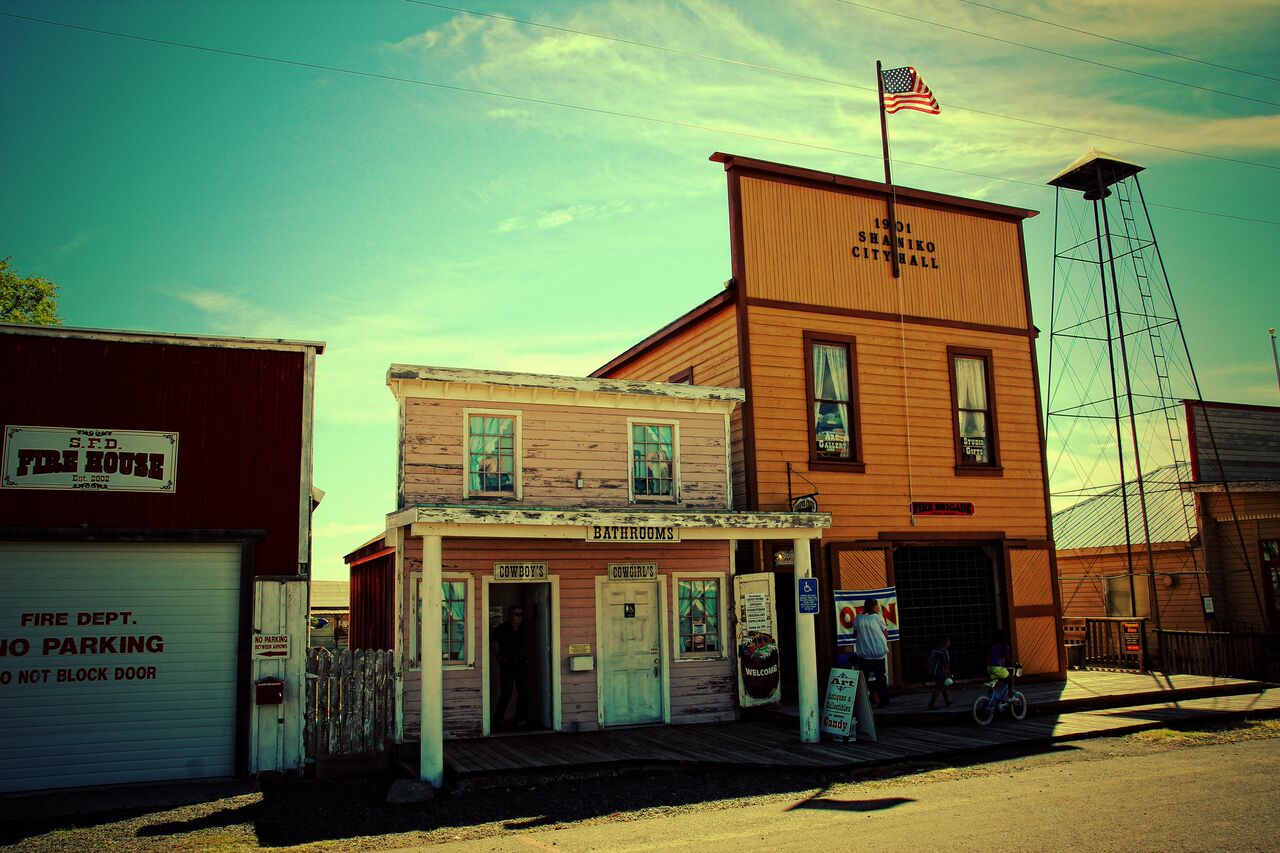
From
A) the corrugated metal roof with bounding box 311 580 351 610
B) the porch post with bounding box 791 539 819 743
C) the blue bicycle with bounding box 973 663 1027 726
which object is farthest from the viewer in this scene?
the corrugated metal roof with bounding box 311 580 351 610

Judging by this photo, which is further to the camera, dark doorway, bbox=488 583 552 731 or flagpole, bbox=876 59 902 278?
flagpole, bbox=876 59 902 278

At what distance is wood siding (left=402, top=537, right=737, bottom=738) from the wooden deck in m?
0.38

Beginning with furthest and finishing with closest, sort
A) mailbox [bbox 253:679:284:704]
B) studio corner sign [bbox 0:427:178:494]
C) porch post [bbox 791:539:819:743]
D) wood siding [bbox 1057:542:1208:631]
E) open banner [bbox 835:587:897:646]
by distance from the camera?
1. wood siding [bbox 1057:542:1208:631]
2. open banner [bbox 835:587:897:646]
3. porch post [bbox 791:539:819:743]
4. mailbox [bbox 253:679:284:704]
5. studio corner sign [bbox 0:427:178:494]

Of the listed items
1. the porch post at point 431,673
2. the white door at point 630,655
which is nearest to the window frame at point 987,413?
the white door at point 630,655

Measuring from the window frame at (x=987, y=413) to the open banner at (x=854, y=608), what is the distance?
127 inches

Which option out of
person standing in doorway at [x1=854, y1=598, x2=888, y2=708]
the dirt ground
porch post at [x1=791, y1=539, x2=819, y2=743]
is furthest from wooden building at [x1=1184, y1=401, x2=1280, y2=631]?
porch post at [x1=791, y1=539, x2=819, y2=743]

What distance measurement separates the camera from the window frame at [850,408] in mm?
18062

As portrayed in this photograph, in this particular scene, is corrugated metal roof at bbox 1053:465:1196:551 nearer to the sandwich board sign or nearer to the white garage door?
the sandwich board sign

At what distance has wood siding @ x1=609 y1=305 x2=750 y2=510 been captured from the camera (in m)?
17.8

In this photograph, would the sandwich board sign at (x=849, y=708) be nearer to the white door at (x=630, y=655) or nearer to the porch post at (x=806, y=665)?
the porch post at (x=806, y=665)

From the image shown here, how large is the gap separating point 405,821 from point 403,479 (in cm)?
545

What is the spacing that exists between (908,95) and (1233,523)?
12622 mm

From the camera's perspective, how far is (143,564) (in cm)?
1294

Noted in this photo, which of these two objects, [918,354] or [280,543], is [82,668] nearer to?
[280,543]
